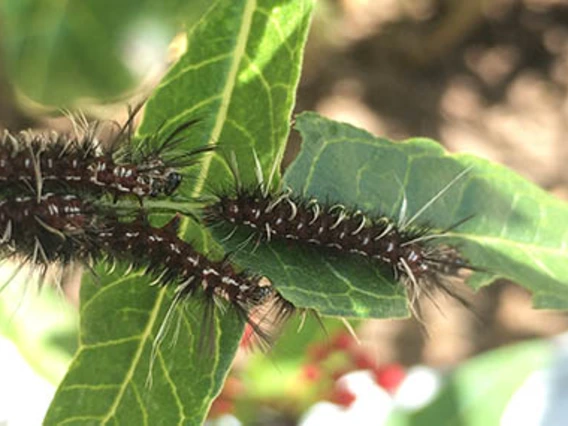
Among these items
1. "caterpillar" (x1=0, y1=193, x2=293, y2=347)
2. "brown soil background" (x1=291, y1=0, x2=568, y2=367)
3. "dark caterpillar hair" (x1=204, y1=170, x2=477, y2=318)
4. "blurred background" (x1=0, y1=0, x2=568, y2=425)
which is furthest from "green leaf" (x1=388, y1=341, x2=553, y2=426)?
"brown soil background" (x1=291, y1=0, x2=568, y2=367)

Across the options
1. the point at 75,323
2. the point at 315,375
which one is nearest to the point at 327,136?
the point at 315,375

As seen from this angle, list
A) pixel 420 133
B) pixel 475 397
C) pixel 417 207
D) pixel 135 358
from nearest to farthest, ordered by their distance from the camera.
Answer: pixel 135 358, pixel 417 207, pixel 475 397, pixel 420 133

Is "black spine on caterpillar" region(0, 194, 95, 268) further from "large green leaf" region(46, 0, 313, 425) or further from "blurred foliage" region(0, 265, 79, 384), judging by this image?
"blurred foliage" region(0, 265, 79, 384)

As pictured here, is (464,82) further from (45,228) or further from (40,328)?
(45,228)

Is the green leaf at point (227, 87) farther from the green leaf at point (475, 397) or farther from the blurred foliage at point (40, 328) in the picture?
the green leaf at point (475, 397)

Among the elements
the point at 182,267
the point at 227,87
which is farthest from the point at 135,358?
the point at 227,87
